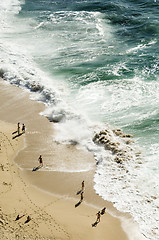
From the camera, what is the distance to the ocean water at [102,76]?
17688 mm

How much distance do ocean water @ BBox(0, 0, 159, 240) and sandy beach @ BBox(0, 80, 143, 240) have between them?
92 cm

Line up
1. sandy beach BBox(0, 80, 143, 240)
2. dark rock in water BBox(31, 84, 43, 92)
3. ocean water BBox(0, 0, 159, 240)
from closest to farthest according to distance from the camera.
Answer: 1. sandy beach BBox(0, 80, 143, 240)
2. ocean water BBox(0, 0, 159, 240)
3. dark rock in water BBox(31, 84, 43, 92)

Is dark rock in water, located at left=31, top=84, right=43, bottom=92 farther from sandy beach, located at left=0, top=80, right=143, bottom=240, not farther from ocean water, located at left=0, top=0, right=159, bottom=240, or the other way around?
sandy beach, located at left=0, top=80, right=143, bottom=240

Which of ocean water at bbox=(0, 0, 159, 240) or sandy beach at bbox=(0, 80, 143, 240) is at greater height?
ocean water at bbox=(0, 0, 159, 240)

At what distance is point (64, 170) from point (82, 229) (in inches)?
190

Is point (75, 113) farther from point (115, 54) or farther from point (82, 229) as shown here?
point (115, 54)

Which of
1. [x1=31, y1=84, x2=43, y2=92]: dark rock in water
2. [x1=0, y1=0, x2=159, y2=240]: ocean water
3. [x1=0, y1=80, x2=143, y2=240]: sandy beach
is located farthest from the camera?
[x1=31, y1=84, x2=43, y2=92]: dark rock in water

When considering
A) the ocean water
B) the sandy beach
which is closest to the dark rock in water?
the ocean water

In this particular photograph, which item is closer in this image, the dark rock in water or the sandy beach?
the sandy beach

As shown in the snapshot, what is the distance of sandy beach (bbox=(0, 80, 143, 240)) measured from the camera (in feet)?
45.6

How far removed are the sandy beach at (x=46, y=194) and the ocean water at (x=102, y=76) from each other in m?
0.92

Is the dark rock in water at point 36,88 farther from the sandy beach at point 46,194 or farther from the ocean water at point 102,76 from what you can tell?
the sandy beach at point 46,194

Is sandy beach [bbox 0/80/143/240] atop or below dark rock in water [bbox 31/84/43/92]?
below

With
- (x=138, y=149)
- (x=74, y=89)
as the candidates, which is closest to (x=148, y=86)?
(x=74, y=89)
